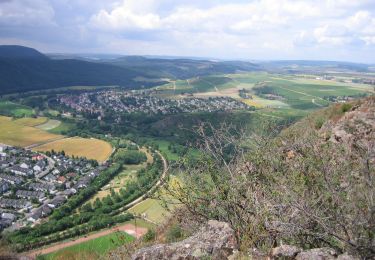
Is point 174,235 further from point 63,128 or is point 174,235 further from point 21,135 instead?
point 63,128

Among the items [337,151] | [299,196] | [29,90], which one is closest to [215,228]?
[299,196]

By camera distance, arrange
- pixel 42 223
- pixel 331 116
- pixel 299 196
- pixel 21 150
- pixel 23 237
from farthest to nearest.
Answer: pixel 21 150 → pixel 42 223 → pixel 23 237 → pixel 331 116 → pixel 299 196

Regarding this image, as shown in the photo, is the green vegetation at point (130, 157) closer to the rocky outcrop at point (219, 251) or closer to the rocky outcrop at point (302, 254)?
the rocky outcrop at point (219, 251)

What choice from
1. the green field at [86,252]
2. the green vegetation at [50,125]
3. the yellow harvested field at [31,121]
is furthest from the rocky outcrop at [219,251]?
the yellow harvested field at [31,121]

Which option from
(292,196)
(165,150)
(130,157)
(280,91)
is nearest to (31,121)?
(130,157)

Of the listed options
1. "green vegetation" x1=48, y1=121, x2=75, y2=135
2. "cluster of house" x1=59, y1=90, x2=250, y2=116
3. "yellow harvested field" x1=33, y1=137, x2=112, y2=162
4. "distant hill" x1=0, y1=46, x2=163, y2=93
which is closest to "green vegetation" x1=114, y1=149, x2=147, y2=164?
"yellow harvested field" x1=33, y1=137, x2=112, y2=162

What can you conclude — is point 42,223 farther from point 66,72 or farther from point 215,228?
point 66,72

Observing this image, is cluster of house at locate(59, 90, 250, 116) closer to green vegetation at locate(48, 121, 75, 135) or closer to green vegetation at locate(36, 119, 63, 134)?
green vegetation at locate(36, 119, 63, 134)
